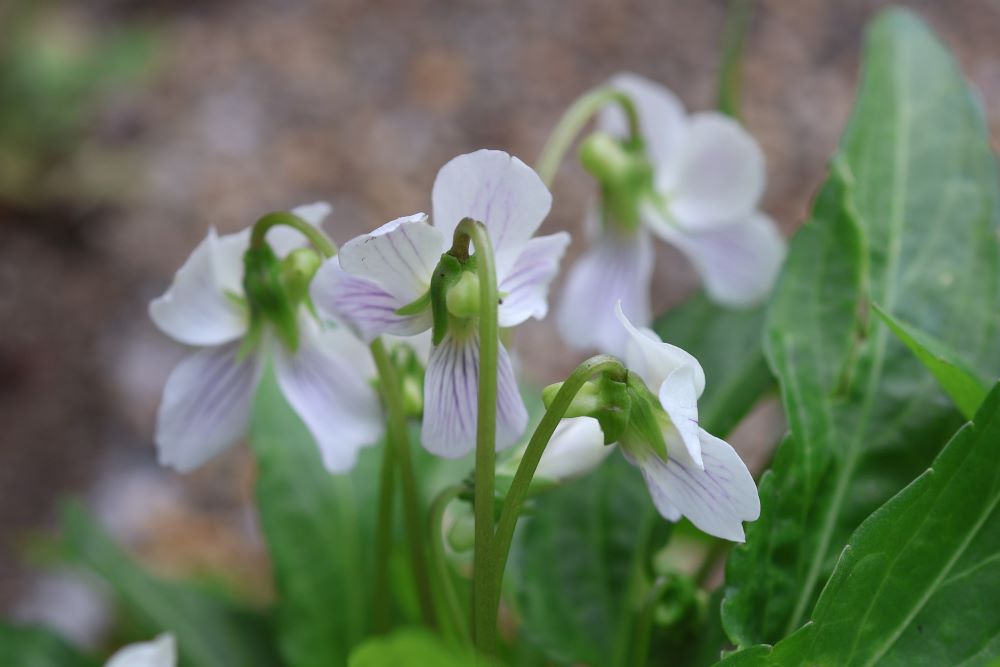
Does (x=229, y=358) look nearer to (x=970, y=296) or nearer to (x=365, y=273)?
(x=365, y=273)

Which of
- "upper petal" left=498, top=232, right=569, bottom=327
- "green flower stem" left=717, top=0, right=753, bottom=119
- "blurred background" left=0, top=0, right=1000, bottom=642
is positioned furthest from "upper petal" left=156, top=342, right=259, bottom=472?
"blurred background" left=0, top=0, right=1000, bottom=642

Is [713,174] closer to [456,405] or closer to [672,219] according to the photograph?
[672,219]

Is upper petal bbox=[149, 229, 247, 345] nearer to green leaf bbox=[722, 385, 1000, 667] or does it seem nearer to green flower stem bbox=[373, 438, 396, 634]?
green flower stem bbox=[373, 438, 396, 634]

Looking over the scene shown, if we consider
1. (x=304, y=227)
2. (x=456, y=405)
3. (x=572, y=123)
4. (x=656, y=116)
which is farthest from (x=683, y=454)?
(x=656, y=116)

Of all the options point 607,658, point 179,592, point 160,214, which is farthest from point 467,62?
point 607,658

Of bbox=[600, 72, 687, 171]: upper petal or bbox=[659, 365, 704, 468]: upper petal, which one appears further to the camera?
bbox=[600, 72, 687, 171]: upper petal
